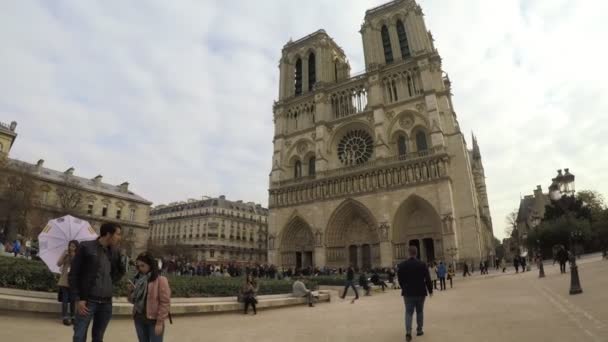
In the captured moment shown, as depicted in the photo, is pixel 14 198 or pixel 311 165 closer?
pixel 14 198

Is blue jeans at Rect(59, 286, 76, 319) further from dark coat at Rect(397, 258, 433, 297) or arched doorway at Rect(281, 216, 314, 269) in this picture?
arched doorway at Rect(281, 216, 314, 269)

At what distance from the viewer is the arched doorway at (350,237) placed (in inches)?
1236

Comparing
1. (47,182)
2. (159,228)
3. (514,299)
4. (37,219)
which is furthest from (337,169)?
(159,228)

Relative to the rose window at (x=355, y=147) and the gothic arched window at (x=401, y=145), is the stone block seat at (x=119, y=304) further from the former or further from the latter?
the rose window at (x=355, y=147)

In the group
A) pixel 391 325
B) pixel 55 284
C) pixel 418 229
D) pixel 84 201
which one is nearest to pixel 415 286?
pixel 391 325

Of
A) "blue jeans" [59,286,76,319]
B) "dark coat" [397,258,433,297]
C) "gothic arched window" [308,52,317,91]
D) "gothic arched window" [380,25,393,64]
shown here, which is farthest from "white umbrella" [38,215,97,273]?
"gothic arched window" [308,52,317,91]

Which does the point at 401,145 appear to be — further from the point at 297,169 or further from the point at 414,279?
the point at 414,279

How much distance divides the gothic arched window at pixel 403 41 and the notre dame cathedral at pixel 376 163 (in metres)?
0.14

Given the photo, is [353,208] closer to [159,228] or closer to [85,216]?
[85,216]

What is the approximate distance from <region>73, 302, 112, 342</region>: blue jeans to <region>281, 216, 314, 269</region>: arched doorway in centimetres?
3085

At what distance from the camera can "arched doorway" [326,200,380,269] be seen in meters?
31.4

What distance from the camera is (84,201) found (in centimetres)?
3834

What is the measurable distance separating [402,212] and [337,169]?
25.6ft

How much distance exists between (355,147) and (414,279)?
30297mm
